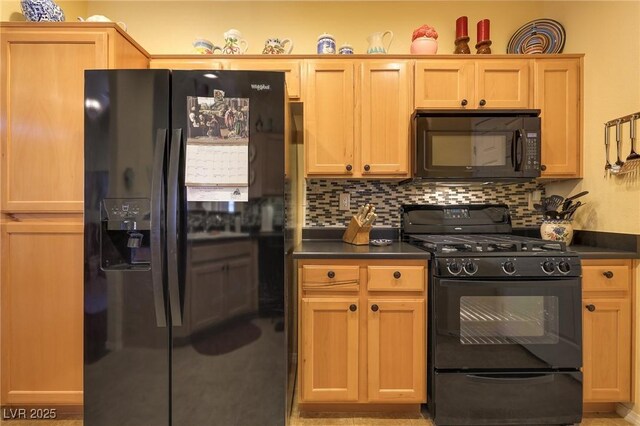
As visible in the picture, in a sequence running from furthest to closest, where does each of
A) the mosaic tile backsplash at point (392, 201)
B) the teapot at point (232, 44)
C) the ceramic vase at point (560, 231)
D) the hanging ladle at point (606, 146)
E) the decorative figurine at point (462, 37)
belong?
the mosaic tile backsplash at point (392, 201) → the decorative figurine at point (462, 37) → the teapot at point (232, 44) → the ceramic vase at point (560, 231) → the hanging ladle at point (606, 146)

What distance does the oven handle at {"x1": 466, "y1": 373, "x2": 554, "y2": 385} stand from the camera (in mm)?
1635

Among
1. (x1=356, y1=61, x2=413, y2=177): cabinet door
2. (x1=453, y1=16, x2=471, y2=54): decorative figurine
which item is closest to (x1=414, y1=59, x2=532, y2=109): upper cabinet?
(x1=356, y1=61, x2=413, y2=177): cabinet door

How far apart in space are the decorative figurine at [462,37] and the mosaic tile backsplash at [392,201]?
3.34ft

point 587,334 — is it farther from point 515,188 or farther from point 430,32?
point 430,32

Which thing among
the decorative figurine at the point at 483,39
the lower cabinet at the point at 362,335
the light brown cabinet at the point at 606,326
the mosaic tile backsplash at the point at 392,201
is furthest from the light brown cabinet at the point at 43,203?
the light brown cabinet at the point at 606,326

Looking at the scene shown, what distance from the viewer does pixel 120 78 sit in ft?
4.76

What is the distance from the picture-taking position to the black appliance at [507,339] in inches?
64.3

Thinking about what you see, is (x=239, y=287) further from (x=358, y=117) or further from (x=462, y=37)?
(x=462, y=37)

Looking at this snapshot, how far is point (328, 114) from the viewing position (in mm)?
2076

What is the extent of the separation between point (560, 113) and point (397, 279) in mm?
1646

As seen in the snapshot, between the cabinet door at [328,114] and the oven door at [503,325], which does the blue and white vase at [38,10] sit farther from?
the oven door at [503,325]

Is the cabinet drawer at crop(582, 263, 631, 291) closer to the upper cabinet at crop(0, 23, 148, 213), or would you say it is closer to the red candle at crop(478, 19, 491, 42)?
the red candle at crop(478, 19, 491, 42)

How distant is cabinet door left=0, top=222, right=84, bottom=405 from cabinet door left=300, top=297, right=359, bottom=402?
1296 mm

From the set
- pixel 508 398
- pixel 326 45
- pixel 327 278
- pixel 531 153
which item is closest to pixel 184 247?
pixel 327 278
